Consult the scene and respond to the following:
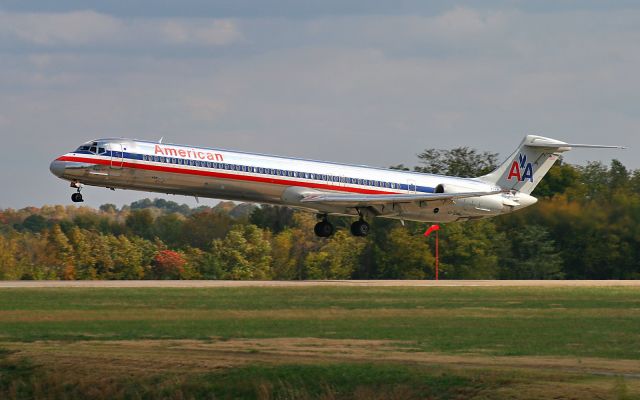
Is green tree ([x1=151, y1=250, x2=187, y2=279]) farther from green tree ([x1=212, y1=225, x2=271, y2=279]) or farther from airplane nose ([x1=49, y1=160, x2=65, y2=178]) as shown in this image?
airplane nose ([x1=49, y1=160, x2=65, y2=178])

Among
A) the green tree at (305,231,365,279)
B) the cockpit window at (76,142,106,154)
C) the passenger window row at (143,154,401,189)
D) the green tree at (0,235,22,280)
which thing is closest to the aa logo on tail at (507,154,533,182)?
the passenger window row at (143,154,401,189)

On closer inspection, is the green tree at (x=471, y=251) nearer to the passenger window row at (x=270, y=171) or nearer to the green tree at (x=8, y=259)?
the passenger window row at (x=270, y=171)

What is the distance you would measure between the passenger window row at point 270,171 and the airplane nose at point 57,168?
3.31 metres

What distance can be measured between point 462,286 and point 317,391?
27.4 meters

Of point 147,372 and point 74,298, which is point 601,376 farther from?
point 74,298

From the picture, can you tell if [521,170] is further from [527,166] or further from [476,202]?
[476,202]

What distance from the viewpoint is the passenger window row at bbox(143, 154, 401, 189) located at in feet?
154

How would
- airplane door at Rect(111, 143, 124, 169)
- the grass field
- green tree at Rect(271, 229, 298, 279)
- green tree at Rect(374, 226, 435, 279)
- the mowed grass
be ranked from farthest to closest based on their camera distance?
green tree at Rect(271, 229, 298, 279) → green tree at Rect(374, 226, 435, 279) → airplane door at Rect(111, 143, 124, 169) → the mowed grass → the grass field

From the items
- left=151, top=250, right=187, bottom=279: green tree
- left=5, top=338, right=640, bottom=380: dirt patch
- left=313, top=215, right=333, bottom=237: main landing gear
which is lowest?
left=5, top=338, right=640, bottom=380: dirt patch

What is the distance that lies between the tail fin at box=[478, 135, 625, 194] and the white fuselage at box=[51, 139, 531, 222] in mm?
3326

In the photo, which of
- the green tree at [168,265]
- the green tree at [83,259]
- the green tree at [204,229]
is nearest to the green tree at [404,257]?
the green tree at [204,229]

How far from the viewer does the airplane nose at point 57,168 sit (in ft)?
151

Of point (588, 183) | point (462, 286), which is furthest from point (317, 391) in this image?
point (588, 183)

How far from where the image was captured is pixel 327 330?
3092 centimetres
